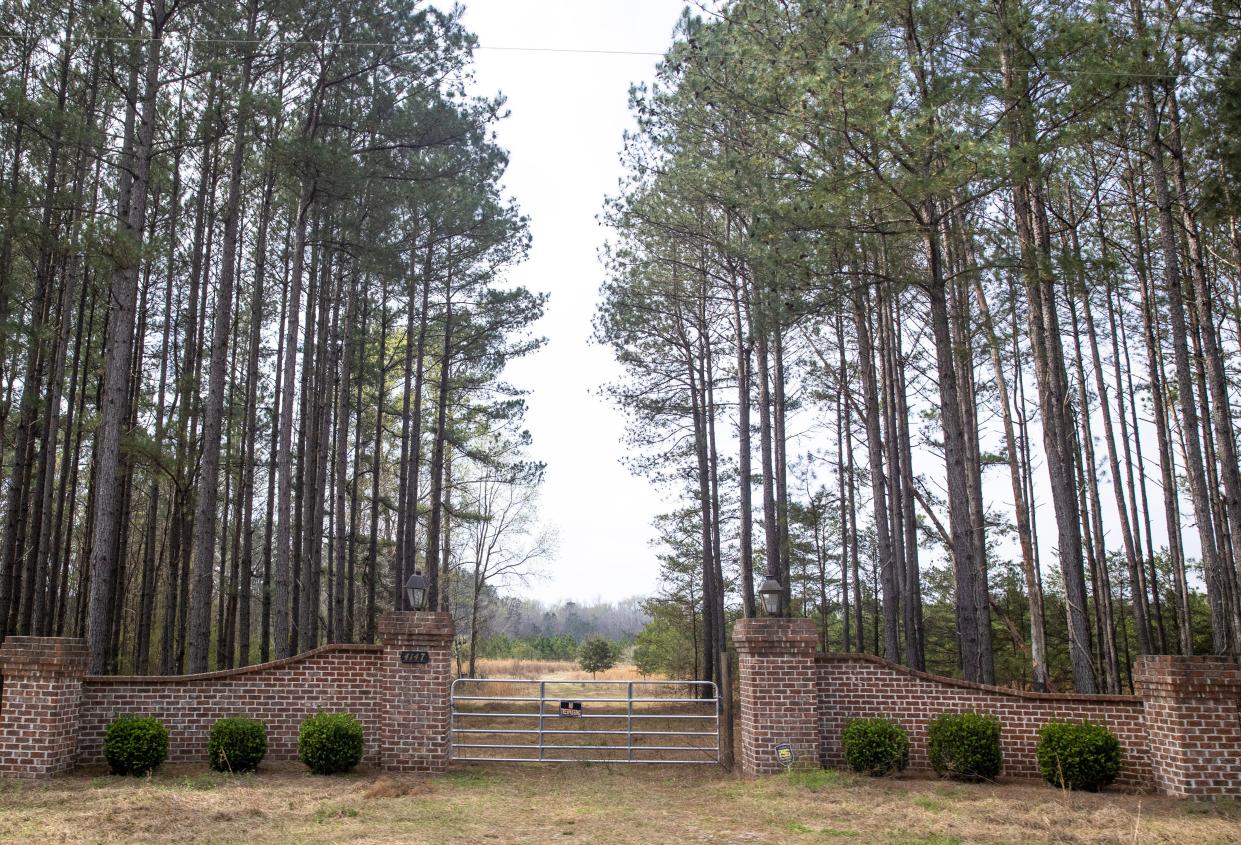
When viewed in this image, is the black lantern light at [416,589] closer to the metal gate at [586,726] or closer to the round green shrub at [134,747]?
the metal gate at [586,726]

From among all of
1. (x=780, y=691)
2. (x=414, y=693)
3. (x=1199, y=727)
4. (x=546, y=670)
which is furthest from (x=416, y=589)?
(x=546, y=670)

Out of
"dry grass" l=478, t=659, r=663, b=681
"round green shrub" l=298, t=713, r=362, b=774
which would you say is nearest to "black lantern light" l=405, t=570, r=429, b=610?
"round green shrub" l=298, t=713, r=362, b=774

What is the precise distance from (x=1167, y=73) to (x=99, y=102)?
47.8ft

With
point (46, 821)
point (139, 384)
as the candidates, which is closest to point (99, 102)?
point (139, 384)

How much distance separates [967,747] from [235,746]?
23.8ft

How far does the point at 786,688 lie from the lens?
29.5 ft

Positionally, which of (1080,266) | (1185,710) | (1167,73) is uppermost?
(1167,73)

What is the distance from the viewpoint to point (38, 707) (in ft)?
27.9

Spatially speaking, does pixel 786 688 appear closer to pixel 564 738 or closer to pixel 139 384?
pixel 564 738

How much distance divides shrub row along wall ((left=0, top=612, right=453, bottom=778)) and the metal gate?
1.50 ft

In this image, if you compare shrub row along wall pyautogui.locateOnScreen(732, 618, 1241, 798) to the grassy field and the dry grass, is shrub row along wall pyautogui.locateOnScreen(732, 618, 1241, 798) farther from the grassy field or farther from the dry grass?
the dry grass

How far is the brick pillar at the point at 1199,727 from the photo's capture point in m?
7.75

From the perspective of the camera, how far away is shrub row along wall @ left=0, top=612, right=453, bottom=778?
8922 millimetres

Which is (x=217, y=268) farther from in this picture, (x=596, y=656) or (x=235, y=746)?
(x=596, y=656)
